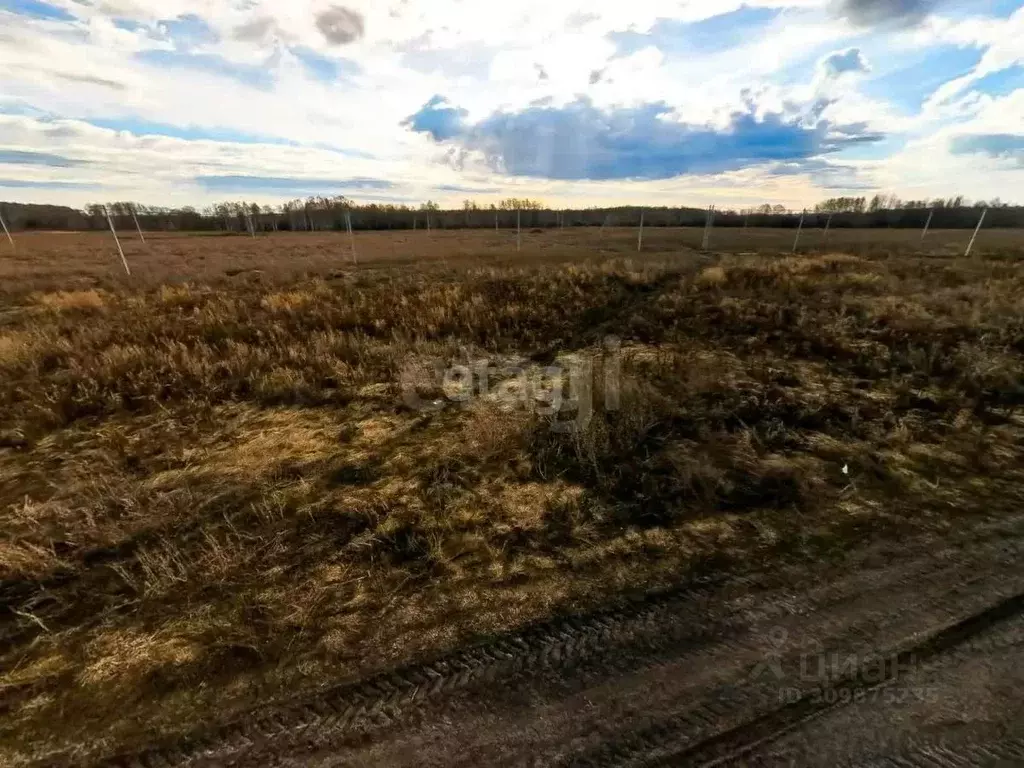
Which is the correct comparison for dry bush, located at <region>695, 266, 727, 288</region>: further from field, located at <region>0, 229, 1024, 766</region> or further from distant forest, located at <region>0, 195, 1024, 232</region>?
distant forest, located at <region>0, 195, 1024, 232</region>

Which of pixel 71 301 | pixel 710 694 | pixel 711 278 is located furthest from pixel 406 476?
pixel 71 301

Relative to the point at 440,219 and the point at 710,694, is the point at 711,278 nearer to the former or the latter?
the point at 710,694

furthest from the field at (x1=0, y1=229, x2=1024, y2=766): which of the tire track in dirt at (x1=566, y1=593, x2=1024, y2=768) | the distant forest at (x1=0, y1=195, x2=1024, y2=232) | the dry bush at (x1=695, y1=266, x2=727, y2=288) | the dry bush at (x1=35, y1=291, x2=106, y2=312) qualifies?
the distant forest at (x1=0, y1=195, x2=1024, y2=232)

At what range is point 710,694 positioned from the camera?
2.69 metres

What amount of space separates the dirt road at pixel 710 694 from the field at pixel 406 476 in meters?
0.25

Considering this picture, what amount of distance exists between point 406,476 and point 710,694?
10.5 feet

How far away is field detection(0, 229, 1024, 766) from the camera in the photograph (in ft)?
9.99

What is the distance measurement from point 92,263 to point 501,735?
34093 millimetres

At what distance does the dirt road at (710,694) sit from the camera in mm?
2424

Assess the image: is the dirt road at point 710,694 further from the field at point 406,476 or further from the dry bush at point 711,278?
the dry bush at point 711,278

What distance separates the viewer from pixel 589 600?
10.9 ft

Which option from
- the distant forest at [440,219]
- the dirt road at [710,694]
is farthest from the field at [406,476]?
the distant forest at [440,219]

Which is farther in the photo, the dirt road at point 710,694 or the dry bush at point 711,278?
the dry bush at point 711,278

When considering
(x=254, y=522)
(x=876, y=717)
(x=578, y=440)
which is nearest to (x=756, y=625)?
(x=876, y=717)
